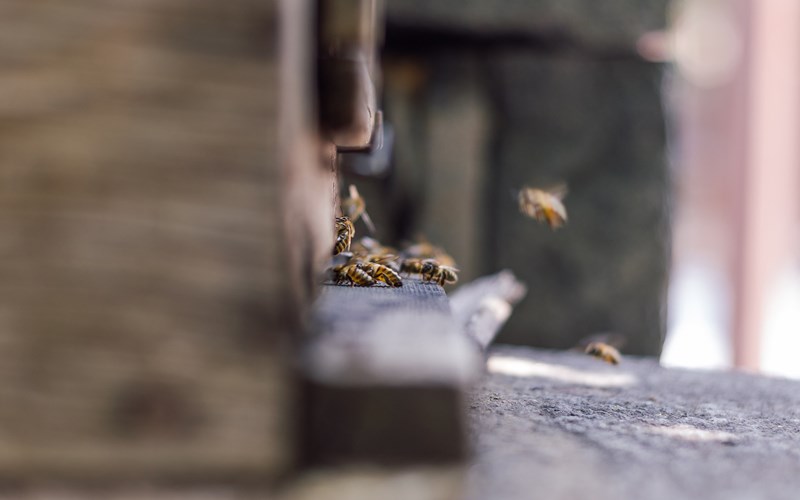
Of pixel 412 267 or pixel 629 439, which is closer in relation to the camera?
pixel 629 439

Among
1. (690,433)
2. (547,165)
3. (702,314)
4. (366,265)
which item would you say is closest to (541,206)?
(547,165)

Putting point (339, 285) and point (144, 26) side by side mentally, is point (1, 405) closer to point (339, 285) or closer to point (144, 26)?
point (144, 26)

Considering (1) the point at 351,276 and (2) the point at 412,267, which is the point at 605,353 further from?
(1) the point at 351,276

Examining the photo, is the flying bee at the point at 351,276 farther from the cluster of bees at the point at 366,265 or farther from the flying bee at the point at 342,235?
the flying bee at the point at 342,235

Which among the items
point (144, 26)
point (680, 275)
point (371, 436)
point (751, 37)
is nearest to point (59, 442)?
point (371, 436)

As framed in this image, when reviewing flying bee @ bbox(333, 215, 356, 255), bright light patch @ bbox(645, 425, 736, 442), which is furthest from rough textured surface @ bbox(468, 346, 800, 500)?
flying bee @ bbox(333, 215, 356, 255)

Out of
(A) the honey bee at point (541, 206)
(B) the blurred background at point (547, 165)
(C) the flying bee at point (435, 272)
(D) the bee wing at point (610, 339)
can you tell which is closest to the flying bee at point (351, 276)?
(C) the flying bee at point (435, 272)
